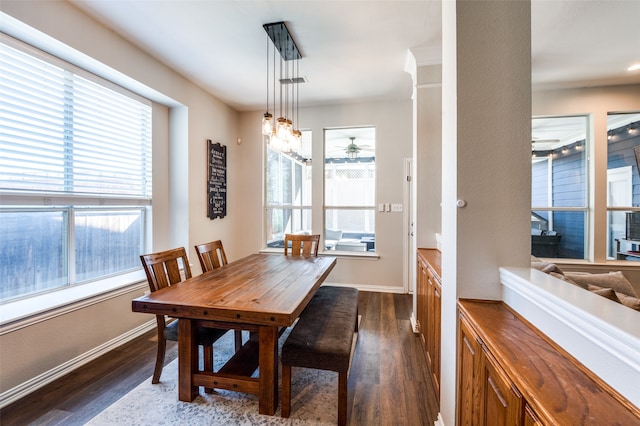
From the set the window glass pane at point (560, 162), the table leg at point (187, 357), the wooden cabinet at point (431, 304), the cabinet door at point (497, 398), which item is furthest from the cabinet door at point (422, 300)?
the window glass pane at point (560, 162)

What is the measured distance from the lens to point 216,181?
3922 mm

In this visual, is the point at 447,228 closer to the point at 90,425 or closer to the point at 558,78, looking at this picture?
the point at 90,425

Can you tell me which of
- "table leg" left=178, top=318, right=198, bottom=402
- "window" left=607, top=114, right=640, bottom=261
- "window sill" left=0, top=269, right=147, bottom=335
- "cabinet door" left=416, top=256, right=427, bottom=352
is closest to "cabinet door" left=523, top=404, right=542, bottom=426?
"cabinet door" left=416, top=256, right=427, bottom=352

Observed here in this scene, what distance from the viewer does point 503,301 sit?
123 cm

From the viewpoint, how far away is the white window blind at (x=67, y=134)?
1.93m

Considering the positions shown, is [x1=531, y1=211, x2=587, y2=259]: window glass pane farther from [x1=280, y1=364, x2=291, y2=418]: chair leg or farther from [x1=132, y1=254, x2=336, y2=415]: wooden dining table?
[x1=280, y1=364, x2=291, y2=418]: chair leg

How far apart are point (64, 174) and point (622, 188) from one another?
6086 mm

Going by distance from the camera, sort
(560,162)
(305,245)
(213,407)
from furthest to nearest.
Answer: (560,162)
(305,245)
(213,407)

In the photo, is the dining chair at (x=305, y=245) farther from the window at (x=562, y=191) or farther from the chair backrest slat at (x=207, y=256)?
the window at (x=562, y=191)

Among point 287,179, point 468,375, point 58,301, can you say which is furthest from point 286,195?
point 468,375

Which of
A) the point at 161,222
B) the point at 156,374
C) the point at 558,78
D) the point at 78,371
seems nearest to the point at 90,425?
the point at 156,374

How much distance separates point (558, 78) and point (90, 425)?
5405mm

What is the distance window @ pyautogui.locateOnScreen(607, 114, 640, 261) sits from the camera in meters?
3.34

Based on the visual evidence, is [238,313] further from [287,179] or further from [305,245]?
[287,179]
